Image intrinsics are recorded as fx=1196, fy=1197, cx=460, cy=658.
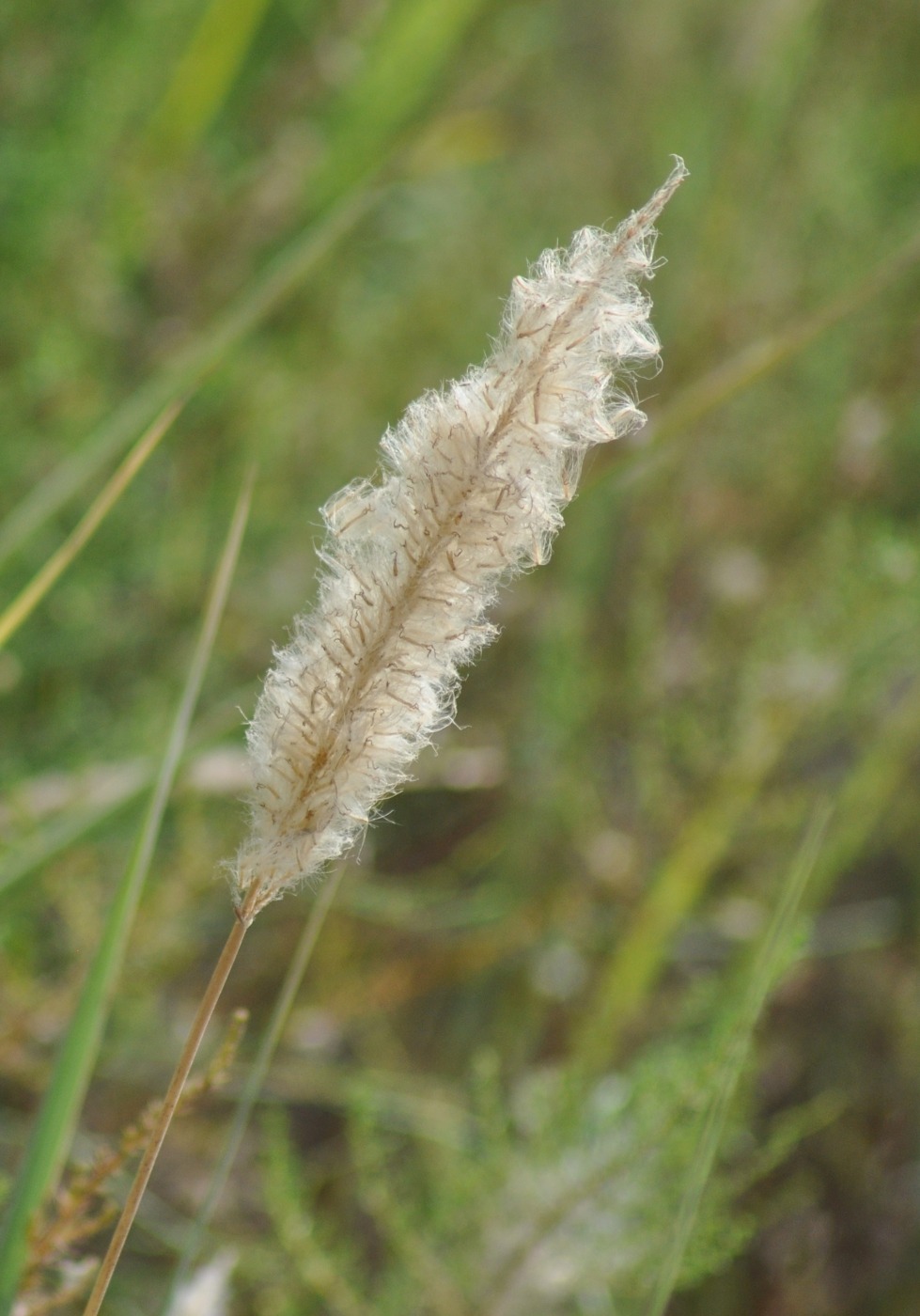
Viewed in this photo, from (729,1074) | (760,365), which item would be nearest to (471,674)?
(760,365)

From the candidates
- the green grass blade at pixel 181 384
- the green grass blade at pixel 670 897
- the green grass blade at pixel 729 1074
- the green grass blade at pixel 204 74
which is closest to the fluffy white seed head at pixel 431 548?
the green grass blade at pixel 729 1074

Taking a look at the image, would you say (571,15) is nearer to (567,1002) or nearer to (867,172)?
(867,172)

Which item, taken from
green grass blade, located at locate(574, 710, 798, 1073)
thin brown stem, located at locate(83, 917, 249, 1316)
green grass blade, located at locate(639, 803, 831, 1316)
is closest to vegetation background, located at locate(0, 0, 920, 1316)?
green grass blade, located at locate(574, 710, 798, 1073)

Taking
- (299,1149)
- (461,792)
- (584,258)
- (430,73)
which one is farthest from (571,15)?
(584,258)

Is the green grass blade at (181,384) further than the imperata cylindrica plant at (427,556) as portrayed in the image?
Yes

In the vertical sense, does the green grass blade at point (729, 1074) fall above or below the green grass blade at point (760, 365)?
→ below

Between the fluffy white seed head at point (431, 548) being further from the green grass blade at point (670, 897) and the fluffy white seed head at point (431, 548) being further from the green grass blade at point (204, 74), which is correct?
the green grass blade at point (204, 74)

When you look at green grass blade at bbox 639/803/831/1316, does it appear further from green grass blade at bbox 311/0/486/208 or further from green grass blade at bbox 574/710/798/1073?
green grass blade at bbox 311/0/486/208
